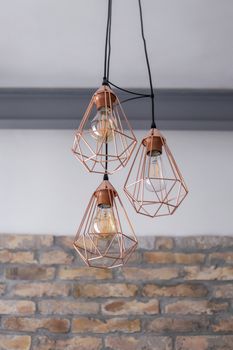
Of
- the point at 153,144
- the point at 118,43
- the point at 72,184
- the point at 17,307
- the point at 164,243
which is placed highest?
the point at 118,43

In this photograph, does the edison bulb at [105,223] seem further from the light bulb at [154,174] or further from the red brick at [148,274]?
the red brick at [148,274]

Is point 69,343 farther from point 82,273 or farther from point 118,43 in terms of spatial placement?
point 118,43

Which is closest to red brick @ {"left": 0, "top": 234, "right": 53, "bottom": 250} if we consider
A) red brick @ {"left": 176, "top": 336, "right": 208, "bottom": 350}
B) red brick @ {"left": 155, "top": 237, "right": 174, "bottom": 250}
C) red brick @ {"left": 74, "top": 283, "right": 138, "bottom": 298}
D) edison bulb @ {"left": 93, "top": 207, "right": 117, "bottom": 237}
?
red brick @ {"left": 74, "top": 283, "right": 138, "bottom": 298}

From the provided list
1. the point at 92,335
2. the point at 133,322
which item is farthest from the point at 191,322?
the point at 92,335

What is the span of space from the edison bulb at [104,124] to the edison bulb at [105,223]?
0.19 m

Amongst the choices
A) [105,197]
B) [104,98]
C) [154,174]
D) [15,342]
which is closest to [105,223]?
[105,197]

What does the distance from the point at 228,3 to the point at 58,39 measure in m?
0.66

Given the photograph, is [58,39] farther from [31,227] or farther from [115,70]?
[31,227]

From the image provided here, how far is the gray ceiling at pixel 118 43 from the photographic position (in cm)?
181

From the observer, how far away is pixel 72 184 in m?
2.29

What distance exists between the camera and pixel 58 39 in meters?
1.97

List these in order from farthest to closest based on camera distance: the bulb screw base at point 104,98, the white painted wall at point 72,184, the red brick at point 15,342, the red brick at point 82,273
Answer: the white painted wall at point 72,184, the red brick at point 82,273, the red brick at point 15,342, the bulb screw base at point 104,98

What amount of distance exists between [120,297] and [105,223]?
927 millimetres

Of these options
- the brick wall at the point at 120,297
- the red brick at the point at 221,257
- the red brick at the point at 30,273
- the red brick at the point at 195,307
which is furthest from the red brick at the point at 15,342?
the red brick at the point at 221,257
